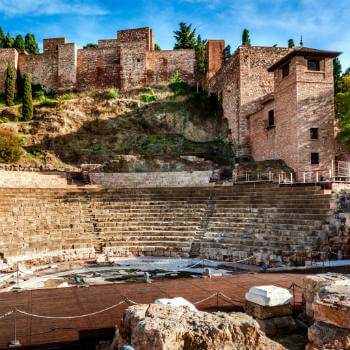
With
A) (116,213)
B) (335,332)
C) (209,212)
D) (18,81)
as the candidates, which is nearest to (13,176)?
(116,213)

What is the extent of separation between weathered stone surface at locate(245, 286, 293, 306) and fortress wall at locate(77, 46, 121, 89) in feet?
107

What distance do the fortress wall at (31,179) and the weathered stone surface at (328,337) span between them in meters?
15.5

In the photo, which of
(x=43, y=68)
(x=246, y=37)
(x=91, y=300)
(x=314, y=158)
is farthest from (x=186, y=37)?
(x=91, y=300)

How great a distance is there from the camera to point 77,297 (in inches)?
264

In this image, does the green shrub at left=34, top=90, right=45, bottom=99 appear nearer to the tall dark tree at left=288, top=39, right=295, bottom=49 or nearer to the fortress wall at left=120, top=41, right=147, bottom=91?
the fortress wall at left=120, top=41, right=147, bottom=91

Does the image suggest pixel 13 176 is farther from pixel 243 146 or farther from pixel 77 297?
pixel 243 146

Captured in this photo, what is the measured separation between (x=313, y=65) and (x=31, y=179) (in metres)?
17.4

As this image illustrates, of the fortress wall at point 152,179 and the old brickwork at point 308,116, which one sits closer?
the old brickwork at point 308,116

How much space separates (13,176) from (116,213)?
649 cm

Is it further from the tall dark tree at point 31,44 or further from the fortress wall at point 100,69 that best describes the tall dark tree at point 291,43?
the tall dark tree at point 31,44

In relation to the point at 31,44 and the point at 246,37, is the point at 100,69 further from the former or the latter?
the point at 31,44

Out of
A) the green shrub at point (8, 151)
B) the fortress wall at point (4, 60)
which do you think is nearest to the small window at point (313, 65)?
the green shrub at point (8, 151)

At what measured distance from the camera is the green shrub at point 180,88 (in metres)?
31.6

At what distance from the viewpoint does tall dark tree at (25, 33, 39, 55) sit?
47875 millimetres
